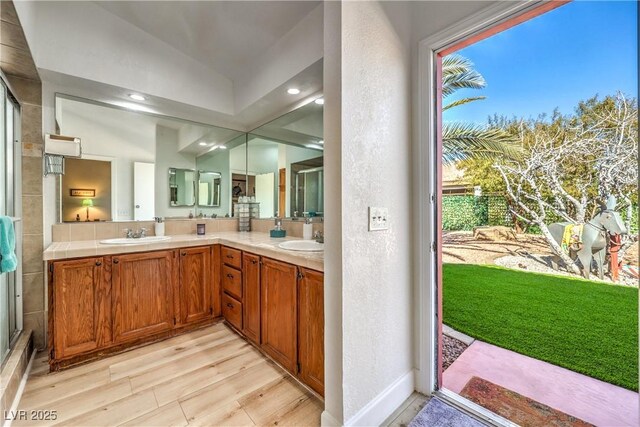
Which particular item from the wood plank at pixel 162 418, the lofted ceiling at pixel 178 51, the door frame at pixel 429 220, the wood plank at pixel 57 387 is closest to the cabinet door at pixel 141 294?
the wood plank at pixel 57 387

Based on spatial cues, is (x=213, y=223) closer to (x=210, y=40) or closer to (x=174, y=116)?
(x=174, y=116)

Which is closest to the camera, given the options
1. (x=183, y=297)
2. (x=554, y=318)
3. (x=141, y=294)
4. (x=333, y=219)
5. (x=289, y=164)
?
(x=333, y=219)

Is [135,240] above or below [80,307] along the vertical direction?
above

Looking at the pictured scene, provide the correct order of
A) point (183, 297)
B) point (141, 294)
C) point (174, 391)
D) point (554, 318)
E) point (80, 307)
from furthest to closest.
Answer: point (554, 318) < point (183, 297) < point (141, 294) < point (80, 307) < point (174, 391)

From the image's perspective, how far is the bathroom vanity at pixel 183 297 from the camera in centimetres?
161

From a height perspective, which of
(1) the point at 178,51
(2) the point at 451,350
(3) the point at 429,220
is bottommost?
(2) the point at 451,350

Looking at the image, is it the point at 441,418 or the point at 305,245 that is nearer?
the point at 441,418

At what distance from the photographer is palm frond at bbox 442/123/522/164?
2199 millimetres

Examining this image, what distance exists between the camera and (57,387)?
5.45 ft

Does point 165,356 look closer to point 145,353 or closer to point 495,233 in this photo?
point 145,353

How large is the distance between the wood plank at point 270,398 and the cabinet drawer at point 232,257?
94cm

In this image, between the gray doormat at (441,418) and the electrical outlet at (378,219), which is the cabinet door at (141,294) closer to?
the electrical outlet at (378,219)

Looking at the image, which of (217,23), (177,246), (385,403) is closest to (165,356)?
(177,246)

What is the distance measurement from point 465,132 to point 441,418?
90.2 inches
